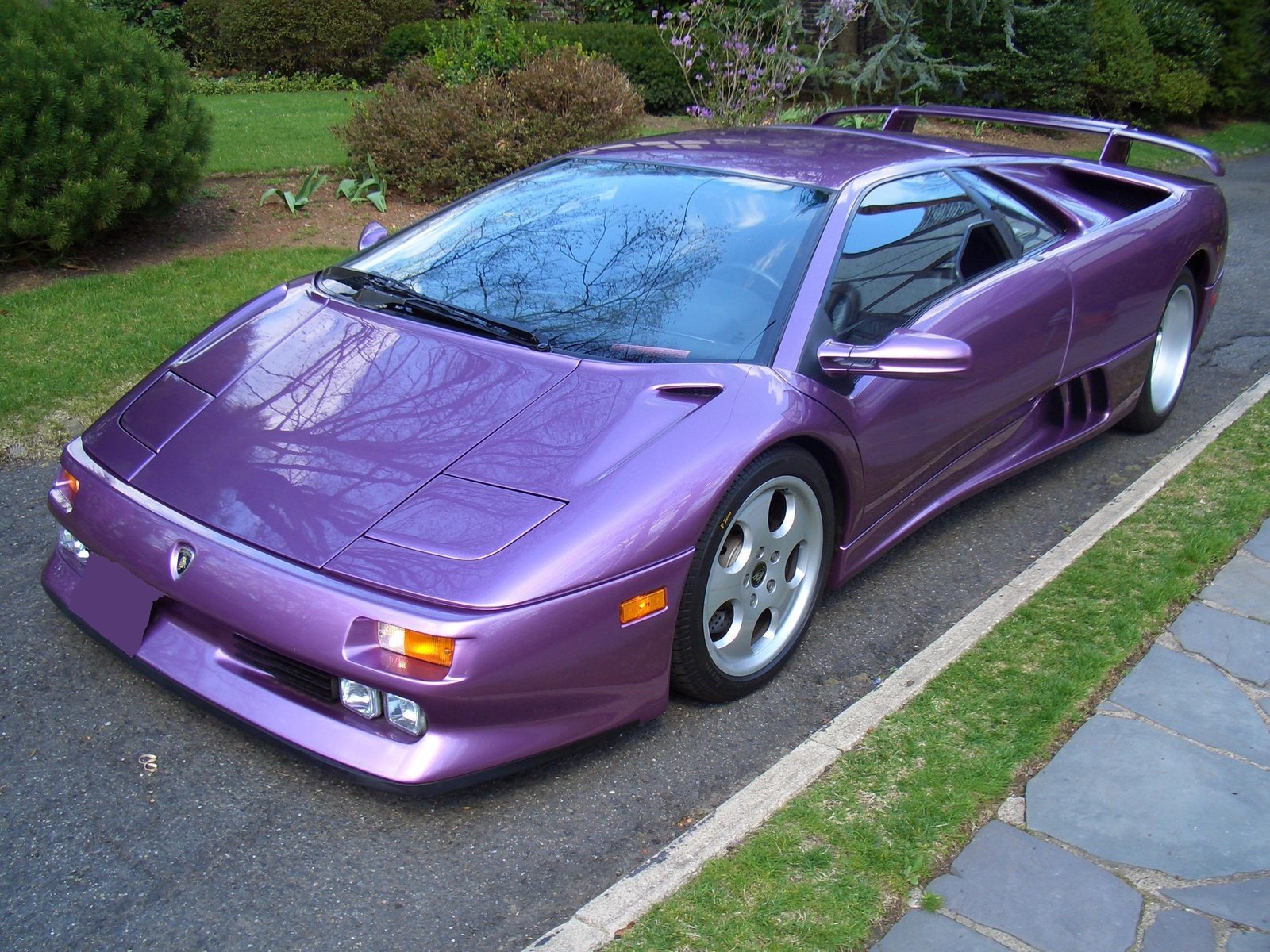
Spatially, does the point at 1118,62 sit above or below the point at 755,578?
above

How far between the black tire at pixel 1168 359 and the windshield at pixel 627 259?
7.32 ft

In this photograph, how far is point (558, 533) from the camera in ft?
8.19

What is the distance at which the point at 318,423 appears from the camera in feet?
9.34

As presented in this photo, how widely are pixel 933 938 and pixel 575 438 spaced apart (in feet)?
4.33

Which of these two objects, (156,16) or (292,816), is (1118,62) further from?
(292,816)

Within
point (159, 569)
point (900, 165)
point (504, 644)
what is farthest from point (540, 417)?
point (900, 165)

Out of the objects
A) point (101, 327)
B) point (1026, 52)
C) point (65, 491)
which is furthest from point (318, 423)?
point (1026, 52)

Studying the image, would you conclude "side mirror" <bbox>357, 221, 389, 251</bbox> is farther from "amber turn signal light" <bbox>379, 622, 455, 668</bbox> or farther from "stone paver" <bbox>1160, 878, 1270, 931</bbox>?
"stone paver" <bbox>1160, 878, 1270, 931</bbox>

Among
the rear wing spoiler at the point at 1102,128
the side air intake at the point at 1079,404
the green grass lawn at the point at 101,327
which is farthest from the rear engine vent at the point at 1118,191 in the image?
the green grass lawn at the point at 101,327

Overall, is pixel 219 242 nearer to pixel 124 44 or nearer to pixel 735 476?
pixel 124 44

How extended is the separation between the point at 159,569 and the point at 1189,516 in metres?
3.38

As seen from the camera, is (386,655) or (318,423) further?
(318,423)

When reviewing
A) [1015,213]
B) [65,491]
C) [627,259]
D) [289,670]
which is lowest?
[289,670]

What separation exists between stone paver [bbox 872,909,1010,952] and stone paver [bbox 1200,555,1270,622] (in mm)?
1762
